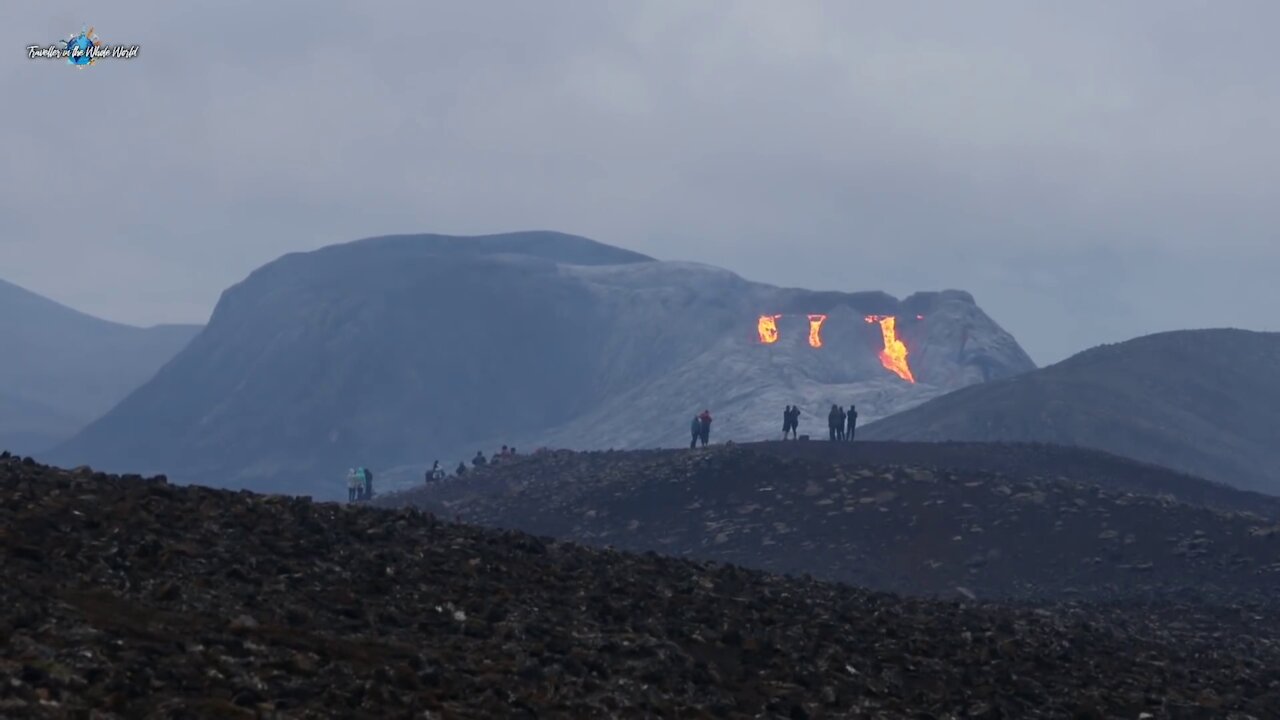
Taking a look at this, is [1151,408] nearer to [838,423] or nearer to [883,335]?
[838,423]

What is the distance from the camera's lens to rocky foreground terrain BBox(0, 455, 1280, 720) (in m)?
15.5

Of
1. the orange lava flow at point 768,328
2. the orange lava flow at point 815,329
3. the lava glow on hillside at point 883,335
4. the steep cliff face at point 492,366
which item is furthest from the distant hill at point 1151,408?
the orange lava flow at point 768,328

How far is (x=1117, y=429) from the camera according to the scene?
3593 inches

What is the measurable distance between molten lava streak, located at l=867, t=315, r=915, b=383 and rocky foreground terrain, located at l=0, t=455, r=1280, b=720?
10985 centimetres

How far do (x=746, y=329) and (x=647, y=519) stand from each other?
316ft

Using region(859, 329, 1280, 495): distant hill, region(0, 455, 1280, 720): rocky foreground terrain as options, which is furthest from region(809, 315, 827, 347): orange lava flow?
region(0, 455, 1280, 720): rocky foreground terrain

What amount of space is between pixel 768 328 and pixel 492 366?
106 feet

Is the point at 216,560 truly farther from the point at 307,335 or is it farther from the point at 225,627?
the point at 307,335

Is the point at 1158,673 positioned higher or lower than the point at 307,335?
lower

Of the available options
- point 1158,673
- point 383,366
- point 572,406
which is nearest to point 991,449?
point 1158,673

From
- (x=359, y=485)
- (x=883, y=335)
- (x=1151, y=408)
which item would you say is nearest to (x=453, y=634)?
(x=359, y=485)

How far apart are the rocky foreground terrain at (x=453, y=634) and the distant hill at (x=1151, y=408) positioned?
206ft

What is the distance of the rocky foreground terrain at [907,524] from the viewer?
44.8m

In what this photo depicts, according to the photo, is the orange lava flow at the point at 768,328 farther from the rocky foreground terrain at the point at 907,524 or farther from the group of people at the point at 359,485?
the rocky foreground terrain at the point at 907,524
